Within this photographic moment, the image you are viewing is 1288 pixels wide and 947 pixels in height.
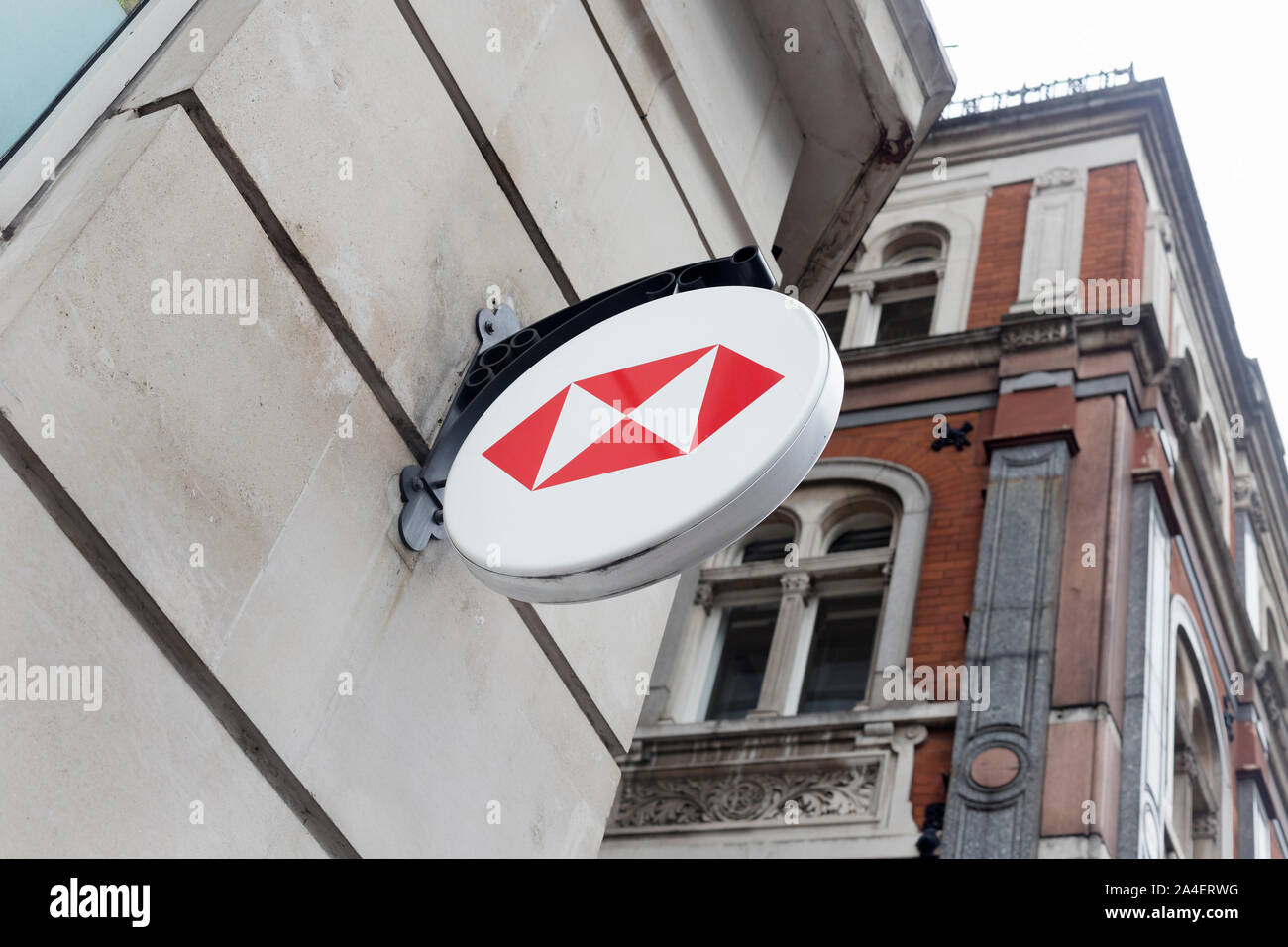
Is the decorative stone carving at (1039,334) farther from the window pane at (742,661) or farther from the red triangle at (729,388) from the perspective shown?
the red triangle at (729,388)

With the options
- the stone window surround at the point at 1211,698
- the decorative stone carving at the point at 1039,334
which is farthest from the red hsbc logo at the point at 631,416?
the decorative stone carving at the point at 1039,334

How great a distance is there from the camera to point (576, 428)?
3.34 m

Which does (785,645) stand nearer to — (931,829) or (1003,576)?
(1003,576)

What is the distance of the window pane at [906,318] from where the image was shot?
52.2ft

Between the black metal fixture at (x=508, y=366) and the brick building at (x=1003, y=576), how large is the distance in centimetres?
765

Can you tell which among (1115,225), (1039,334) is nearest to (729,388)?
(1039,334)

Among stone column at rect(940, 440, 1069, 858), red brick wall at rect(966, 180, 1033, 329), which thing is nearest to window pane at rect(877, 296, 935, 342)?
red brick wall at rect(966, 180, 1033, 329)

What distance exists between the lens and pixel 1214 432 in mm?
17969

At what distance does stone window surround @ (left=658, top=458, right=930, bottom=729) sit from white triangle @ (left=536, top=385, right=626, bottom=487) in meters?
8.69

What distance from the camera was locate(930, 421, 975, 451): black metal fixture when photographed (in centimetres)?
1362

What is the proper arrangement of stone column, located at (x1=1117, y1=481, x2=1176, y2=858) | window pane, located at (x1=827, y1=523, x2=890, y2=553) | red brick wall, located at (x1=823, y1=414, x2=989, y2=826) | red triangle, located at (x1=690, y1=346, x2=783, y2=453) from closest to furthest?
1. red triangle, located at (x1=690, y1=346, x2=783, y2=453)
2. stone column, located at (x1=1117, y1=481, x2=1176, y2=858)
3. red brick wall, located at (x1=823, y1=414, x2=989, y2=826)
4. window pane, located at (x1=827, y1=523, x2=890, y2=553)

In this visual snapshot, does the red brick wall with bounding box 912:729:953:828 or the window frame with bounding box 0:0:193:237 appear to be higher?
the red brick wall with bounding box 912:729:953:828

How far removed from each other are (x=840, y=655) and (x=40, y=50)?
10.1 meters

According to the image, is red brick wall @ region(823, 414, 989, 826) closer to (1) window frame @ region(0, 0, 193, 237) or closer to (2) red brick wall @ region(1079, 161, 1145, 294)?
(2) red brick wall @ region(1079, 161, 1145, 294)
